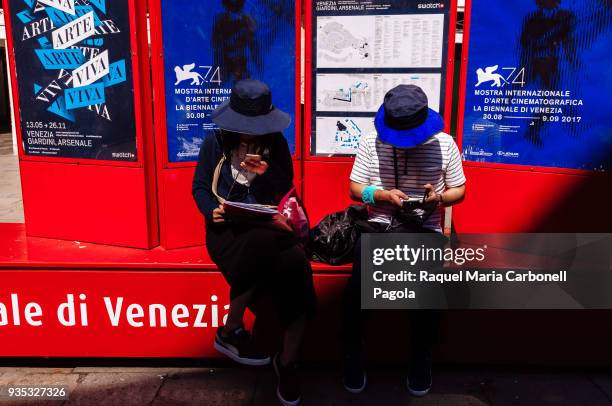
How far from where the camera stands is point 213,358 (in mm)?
3539

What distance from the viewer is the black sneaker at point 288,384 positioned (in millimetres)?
2947

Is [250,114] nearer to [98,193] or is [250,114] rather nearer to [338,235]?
[338,235]

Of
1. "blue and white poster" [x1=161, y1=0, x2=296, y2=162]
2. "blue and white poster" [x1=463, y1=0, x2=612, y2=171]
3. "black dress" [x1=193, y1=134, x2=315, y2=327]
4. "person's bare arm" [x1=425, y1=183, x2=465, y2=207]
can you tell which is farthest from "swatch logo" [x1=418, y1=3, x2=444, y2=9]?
"black dress" [x1=193, y1=134, x2=315, y2=327]

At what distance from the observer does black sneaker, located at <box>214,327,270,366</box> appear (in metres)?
3.00

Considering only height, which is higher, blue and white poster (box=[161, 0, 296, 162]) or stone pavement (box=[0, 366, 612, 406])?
blue and white poster (box=[161, 0, 296, 162])

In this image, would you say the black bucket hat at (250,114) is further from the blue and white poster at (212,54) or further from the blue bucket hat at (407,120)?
the blue and white poster at (212,54)

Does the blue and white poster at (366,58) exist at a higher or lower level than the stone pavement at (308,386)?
higher

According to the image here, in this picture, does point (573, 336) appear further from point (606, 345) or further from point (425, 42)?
point (425, 42)

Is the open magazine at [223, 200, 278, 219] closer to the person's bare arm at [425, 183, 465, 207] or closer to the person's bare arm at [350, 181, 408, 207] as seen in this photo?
the person's bare arm at [350, 181, 408, 207]

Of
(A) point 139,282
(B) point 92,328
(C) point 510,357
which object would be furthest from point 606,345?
(B) point 92,328

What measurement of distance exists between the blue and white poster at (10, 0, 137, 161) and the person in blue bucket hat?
1744mm

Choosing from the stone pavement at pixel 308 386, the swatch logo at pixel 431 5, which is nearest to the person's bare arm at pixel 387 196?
the stone pavement at pixel 308 386

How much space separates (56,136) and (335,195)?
201 cm

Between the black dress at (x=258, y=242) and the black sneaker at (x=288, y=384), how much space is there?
0.82 feet
